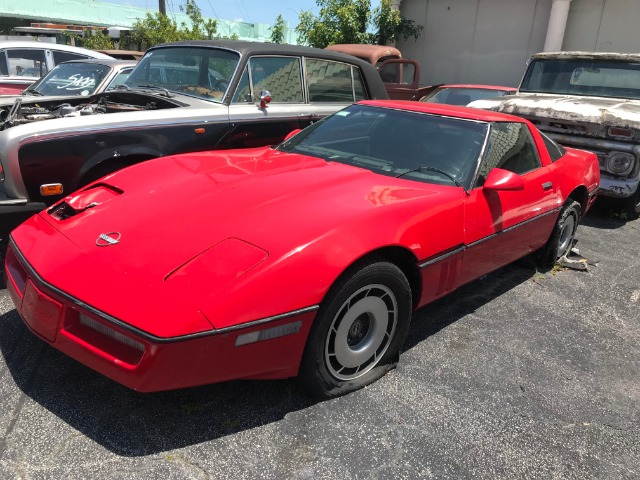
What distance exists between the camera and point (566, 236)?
4.59 meters

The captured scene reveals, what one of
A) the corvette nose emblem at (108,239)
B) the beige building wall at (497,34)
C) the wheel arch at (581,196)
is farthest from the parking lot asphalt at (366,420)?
the beige building wall at (497,34)

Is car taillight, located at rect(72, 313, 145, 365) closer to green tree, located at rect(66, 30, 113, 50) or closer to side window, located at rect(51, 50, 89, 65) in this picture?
side window, located at rect(51, 50, 89, 65)

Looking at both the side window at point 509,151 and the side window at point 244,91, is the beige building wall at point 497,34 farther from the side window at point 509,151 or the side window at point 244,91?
the side window at point 244,91

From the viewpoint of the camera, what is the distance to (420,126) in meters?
3.53

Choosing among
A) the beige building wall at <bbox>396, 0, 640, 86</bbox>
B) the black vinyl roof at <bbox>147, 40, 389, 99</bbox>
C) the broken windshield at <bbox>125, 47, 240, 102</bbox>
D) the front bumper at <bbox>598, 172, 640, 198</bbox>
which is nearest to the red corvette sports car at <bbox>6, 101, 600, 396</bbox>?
the broken windshield at <bbox>125, 47, 240, 102</bbox>

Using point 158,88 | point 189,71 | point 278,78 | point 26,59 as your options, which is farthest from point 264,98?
point 26,59

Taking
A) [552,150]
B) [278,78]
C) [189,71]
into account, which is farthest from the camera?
[278,78]

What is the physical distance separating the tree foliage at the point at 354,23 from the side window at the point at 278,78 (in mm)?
10854

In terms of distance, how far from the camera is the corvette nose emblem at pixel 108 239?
2.37 meters

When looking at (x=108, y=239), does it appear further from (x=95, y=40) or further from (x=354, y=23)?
(x=95, y=40)

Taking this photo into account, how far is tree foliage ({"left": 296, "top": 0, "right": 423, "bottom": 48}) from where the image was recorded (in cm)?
1521

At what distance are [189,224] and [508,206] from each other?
2.04 meters

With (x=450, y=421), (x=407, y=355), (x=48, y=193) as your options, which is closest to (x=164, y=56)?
(x=48, y=193)

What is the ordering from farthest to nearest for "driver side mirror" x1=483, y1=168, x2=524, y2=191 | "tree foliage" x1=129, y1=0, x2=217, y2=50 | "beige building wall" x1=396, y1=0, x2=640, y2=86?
"tree foliage" x1=129, y1=0, x2=217, y2=50 → "beige building wall" x1=396, y1=0, x2=640, y2=86 → "driver side mirror" x1=483, y1=168, x2=524, y2=191
